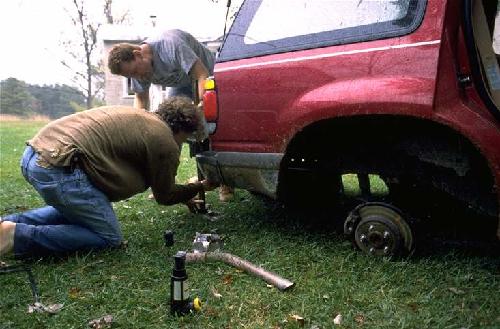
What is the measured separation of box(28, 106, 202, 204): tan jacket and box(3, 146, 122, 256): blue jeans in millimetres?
74

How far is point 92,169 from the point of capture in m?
2.98

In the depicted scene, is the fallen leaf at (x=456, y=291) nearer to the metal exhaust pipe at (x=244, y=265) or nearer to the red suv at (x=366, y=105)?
the red suv at (x=366, y=105)

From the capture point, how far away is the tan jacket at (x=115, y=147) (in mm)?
2961

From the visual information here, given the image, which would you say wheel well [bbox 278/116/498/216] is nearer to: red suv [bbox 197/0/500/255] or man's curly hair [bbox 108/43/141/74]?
red suv [bbox 197/0/500/255]

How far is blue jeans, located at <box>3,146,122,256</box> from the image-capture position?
294cm

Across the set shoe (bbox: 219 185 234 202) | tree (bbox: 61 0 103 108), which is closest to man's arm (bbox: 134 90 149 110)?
shoe (bbox: 219 185 234 202)

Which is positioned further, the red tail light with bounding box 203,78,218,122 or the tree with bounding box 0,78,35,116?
the tree with bounding box 0,78,35,116

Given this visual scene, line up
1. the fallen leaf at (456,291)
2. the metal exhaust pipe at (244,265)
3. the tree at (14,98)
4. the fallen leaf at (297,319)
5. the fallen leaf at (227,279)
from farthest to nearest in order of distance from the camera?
the tree at (14,98)
the fallen leaf at (227,279)
the metal exhaust pipe at (244,265)
the fallen leaf at (456,291)
the fallen leaf at (297,319)

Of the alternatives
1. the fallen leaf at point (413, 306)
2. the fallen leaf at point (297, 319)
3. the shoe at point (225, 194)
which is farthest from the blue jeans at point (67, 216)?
the fallen leaf at point (413, 306)

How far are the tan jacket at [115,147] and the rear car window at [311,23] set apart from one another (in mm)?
706

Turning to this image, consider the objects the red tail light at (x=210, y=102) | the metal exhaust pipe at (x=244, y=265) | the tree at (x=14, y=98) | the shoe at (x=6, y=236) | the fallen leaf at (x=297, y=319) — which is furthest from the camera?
the tree at (x=14, y=98)

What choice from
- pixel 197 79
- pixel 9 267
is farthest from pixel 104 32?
pixel 9 267

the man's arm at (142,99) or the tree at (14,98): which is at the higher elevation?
the man's arm at (142,99)

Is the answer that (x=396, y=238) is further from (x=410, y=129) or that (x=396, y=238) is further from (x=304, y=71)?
(x=304, y=71)
